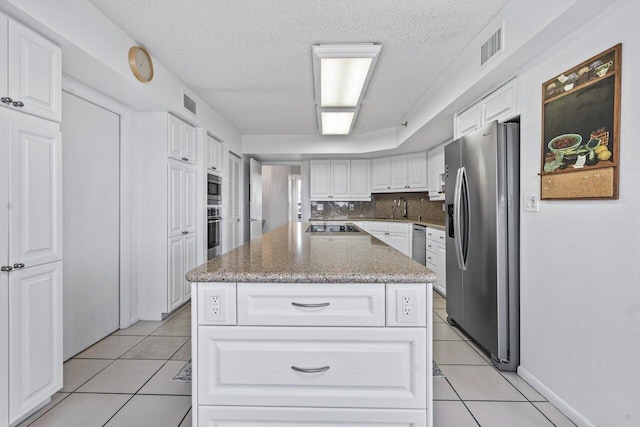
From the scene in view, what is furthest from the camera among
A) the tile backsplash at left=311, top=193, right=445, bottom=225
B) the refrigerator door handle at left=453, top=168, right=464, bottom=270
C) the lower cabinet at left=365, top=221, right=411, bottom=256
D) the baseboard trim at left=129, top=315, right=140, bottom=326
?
the tile backsplash at left=311, top=193, right=445, bottom=225

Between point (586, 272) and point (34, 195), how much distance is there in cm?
293

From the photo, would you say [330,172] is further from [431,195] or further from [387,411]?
[387,411]

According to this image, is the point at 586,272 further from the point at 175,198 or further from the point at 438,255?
the point at 175,198

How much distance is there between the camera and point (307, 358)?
128 cm

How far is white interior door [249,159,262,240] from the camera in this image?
19.4 ft

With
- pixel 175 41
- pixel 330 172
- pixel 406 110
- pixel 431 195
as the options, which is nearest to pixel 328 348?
pixel 175 41

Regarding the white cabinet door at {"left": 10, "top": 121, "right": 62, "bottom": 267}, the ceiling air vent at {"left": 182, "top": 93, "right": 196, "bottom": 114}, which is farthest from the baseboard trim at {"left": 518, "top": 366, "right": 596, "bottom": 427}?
the ceiling air vent at {"left": 182, "top": 93, "right": 196, "bottom": 114}

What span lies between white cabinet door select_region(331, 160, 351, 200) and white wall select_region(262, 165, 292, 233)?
1.45m

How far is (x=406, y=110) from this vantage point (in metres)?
4.38

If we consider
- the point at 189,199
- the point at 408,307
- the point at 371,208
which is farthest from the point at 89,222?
the point at 371,208

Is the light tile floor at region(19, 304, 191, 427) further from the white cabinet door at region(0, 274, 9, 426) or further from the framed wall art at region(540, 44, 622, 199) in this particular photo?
the framed wall art at region(540, 44, 622, 199)

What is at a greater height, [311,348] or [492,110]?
[492,110]

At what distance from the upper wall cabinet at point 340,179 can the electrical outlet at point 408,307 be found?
5158mm

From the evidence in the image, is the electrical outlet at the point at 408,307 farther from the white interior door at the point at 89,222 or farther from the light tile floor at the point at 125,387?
the white interior door at the point at 89,222
